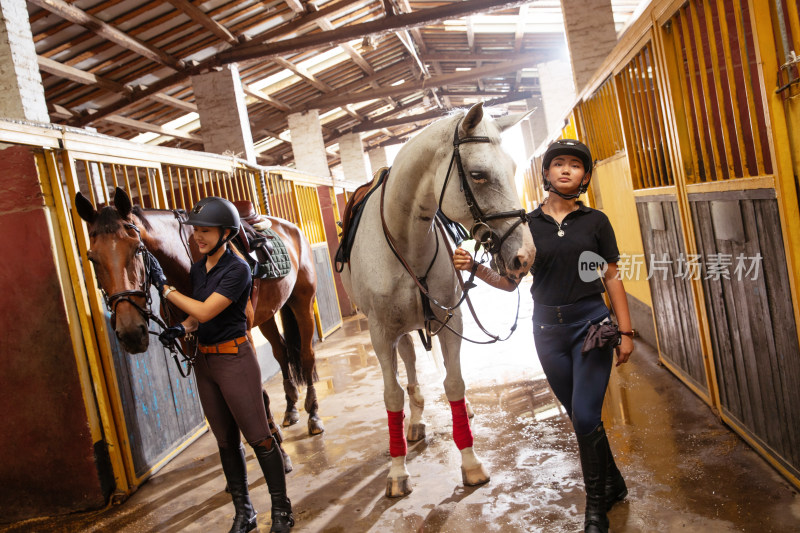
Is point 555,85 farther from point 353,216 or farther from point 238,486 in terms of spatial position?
point 238,486

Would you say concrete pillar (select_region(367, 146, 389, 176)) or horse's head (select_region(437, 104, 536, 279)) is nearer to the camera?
horse's head (select_region(437, 104, 536, 279))

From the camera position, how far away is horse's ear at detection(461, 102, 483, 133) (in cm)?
202

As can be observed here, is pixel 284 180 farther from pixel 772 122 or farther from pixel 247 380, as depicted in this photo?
pixel 772 122

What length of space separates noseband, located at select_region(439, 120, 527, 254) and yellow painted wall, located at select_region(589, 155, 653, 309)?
243cm

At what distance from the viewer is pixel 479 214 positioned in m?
2.07

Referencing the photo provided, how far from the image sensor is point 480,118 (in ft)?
6.96

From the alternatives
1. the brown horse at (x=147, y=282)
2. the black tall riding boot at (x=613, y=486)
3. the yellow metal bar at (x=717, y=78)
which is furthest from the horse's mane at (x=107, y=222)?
the yellow metal bar at (x=717, y=78)

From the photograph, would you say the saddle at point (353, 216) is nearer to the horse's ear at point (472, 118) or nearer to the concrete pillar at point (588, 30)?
the horse's ear at point (472, 118)

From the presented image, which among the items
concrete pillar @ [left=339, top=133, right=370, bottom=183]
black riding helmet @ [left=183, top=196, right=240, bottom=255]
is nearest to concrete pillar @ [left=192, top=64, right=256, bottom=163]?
black riding helmet @ [left=183, top=196, right=240, bottom=255]

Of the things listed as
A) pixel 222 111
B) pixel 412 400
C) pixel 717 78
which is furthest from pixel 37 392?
pixel 222 111

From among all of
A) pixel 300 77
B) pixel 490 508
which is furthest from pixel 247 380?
pixel 300 77

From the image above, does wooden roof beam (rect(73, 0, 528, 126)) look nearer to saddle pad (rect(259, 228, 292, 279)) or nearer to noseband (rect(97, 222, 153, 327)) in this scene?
saddle pad (rect(259, 228, 292, 279))

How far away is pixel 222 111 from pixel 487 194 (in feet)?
26.1

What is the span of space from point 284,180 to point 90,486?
479 centimetres
